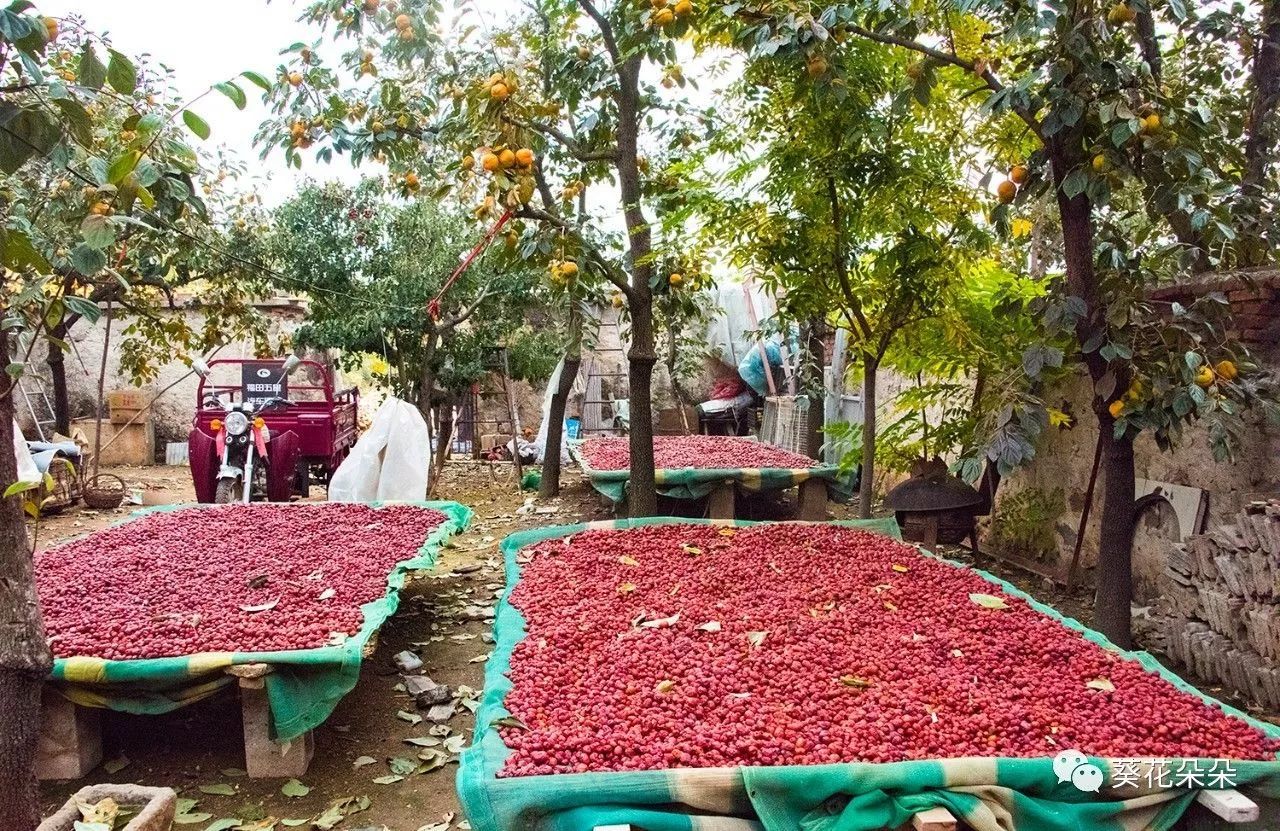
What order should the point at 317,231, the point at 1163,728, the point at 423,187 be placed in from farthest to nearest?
the point at 317,231, the point at 423,187, the point at 1163,728

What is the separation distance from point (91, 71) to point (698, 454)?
5.81 metres

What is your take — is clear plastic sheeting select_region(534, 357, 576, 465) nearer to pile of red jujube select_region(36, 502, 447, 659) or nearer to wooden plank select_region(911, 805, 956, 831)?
pile of red jujube select_region(36, 502, 447, 659)

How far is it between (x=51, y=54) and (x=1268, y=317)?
614 centimetres

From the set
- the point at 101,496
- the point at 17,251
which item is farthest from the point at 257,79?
the point at 101,496

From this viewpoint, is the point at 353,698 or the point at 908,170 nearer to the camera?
the point at 353,698

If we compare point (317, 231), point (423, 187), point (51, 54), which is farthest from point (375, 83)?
point (317, 231)

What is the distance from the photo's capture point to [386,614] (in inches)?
121

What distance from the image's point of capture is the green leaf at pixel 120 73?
4.03 feet

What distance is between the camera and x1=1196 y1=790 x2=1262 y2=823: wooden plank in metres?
1.83

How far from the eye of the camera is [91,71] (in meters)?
1.27

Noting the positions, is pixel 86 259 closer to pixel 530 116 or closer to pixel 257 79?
pixel 257 79

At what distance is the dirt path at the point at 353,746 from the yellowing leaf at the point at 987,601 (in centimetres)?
184

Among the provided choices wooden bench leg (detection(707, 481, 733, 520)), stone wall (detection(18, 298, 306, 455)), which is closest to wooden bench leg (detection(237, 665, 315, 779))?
wooden bench leg (detection(707, 481, 733, 520))

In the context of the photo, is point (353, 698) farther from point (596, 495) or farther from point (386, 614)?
point (596, 495)
